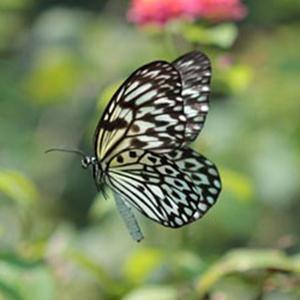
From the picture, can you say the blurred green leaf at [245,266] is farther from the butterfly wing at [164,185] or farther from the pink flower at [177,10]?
the pink flower at [177,10]

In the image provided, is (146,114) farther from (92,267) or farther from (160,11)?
(160,11)

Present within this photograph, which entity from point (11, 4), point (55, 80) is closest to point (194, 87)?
point (55, 80)

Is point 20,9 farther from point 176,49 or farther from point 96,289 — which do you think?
point 176,49

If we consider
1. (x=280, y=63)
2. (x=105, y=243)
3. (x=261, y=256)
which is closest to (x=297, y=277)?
(x=261, y=256)

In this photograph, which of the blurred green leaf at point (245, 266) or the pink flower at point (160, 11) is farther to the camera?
the pink flower at point (160, 11)

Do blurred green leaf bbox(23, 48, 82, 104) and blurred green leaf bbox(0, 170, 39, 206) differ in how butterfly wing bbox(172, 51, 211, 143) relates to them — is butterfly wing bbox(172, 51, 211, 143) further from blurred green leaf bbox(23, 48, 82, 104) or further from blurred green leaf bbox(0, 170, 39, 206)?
blurred green leaf bbox(23, 48, 82, 104)

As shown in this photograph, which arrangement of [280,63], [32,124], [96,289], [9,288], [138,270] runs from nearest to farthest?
[9,288], [138,270], [96,289], [280,63], [32,124]

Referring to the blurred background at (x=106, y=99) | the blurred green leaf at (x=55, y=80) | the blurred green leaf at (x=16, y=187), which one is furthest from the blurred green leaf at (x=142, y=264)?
the blurred green leaf at (x=55, y=80)

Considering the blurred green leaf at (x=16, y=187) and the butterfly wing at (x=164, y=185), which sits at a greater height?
the blurred green leaf at (x=16, y=187)
